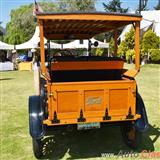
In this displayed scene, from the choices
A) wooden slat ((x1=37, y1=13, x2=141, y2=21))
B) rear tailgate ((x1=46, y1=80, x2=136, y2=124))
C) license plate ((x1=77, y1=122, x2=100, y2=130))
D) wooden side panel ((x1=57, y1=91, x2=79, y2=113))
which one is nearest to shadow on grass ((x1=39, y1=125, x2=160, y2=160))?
license plate ((x1=77, y1=122, x2=100, y2=130))

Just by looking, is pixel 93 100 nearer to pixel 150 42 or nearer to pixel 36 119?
pixel 36 119

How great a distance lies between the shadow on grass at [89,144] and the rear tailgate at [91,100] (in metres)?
0.84

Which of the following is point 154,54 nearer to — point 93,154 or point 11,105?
point 11,105

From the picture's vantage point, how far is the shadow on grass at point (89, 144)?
6594 millimetres

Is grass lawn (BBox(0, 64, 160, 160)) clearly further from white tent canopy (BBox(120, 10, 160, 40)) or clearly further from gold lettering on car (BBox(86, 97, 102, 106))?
white tent canopy (BBox(120, 10, 160, 40))

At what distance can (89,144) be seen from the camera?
7102 mm

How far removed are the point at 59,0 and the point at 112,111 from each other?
181ft

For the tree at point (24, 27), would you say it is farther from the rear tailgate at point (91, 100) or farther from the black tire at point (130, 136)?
the rear tailgate at point (91, 100)

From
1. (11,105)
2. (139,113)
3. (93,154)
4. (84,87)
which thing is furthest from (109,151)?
(11,105)

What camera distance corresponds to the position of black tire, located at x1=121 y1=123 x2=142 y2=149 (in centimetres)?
677

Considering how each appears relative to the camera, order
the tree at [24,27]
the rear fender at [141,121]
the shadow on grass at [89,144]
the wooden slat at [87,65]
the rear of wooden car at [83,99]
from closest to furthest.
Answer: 1. the rear of wooden car at [83,99]
2. the rear fender at [141,121]
3. the wooden slat at [87,65]
4. the shadow on grass at [89,144]
5. the tree at [24,27]

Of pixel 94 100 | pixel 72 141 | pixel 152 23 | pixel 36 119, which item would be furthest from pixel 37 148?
pixel 152 23

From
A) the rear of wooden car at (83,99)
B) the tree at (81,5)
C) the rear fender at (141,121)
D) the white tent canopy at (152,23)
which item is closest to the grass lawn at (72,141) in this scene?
the rear of wooden car at (83,99)

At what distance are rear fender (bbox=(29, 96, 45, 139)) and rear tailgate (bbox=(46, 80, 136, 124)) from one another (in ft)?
0.93
